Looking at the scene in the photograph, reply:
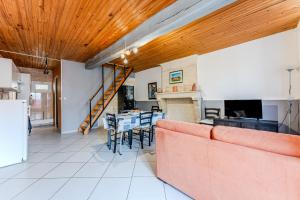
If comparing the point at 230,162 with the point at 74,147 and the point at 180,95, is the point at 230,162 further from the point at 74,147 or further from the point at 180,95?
the point at 180,95

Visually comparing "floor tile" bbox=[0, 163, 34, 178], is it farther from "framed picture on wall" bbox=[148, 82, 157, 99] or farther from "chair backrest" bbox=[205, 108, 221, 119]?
"framed picture on wall" bbox=[148, 82, 157, 99]

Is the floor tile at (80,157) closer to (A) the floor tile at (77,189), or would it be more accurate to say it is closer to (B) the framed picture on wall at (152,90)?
(A) the floor tile at (77,189)

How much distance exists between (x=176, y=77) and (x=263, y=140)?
4634 mm

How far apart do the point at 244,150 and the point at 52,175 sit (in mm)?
2723

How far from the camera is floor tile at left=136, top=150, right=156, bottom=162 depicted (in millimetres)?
2891

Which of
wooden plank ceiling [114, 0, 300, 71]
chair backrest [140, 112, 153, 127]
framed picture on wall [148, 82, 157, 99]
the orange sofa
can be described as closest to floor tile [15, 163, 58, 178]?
chair backrest [140, 112, 153, 127]

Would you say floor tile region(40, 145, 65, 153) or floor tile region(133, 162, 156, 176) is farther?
floor tile region(40, 145, 65, 153)

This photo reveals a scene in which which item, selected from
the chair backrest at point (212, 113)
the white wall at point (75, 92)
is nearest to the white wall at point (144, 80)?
the white wall at point (75, 92)

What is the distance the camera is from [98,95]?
20.4 feet

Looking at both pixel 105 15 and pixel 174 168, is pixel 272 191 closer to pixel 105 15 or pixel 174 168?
pixel 174 168

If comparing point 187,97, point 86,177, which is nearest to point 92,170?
point 86,177

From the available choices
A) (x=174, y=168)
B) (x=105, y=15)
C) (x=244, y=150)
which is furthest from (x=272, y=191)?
(x=105, y=15)

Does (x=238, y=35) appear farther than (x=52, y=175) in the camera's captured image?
Yes

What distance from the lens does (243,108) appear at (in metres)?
3.85
